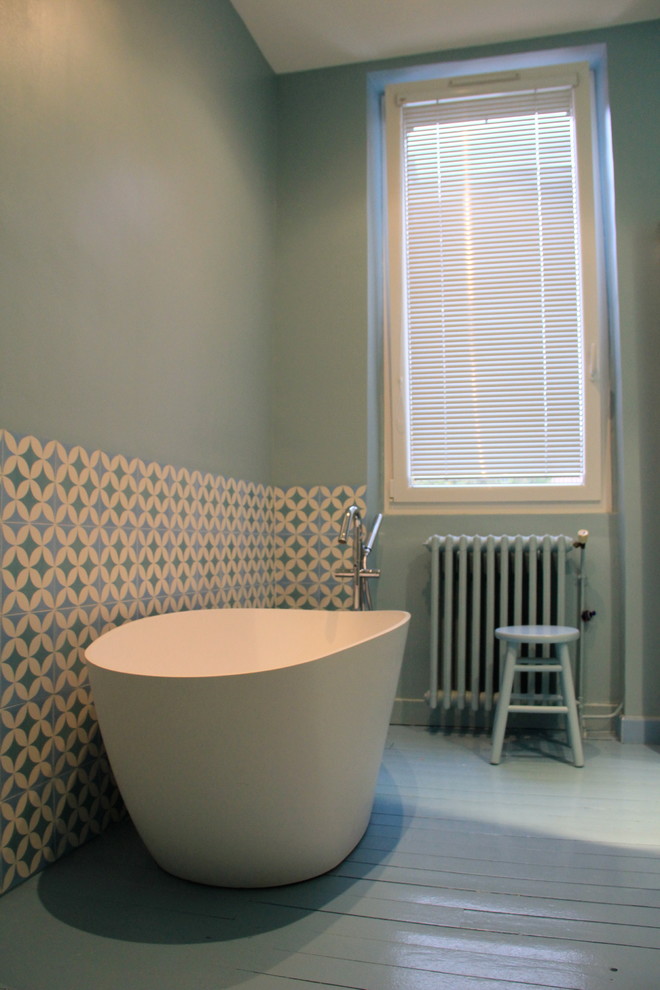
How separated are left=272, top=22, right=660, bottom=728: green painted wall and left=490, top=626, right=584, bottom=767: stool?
0.44 meters

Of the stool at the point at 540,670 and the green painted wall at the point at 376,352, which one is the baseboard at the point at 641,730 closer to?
the green painted wall at the point at 376,352

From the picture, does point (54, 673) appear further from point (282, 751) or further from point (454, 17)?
point (454, 17)

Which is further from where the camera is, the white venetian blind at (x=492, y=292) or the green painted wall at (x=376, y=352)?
the white venetian blind at (x=492, y=292)

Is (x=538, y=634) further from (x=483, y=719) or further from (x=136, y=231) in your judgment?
(x=136, y=231)

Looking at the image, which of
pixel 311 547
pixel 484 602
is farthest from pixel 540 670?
pixel 311 547

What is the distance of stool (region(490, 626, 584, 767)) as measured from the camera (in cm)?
261

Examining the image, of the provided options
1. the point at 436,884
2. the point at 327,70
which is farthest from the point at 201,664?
the point at 327,70

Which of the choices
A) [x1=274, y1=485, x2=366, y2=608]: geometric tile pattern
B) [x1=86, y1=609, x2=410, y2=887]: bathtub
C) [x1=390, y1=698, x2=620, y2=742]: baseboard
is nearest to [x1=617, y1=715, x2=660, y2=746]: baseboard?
[x1=390, y1=698, x2=620, y2=742]: baseboard

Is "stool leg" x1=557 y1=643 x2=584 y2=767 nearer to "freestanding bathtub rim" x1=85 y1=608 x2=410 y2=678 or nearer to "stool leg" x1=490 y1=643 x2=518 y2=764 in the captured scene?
"stool leg" x1=490 y1=643 x2=518 y2=764

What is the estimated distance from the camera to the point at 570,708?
2.63 metres

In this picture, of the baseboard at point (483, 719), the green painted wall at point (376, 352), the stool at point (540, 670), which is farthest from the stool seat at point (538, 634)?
the baseboard at point (483, 719)

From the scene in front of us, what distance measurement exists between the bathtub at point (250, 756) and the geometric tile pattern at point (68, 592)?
15 centimetres

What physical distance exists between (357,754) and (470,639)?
5.21 feet

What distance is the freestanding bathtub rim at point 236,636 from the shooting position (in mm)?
1929
